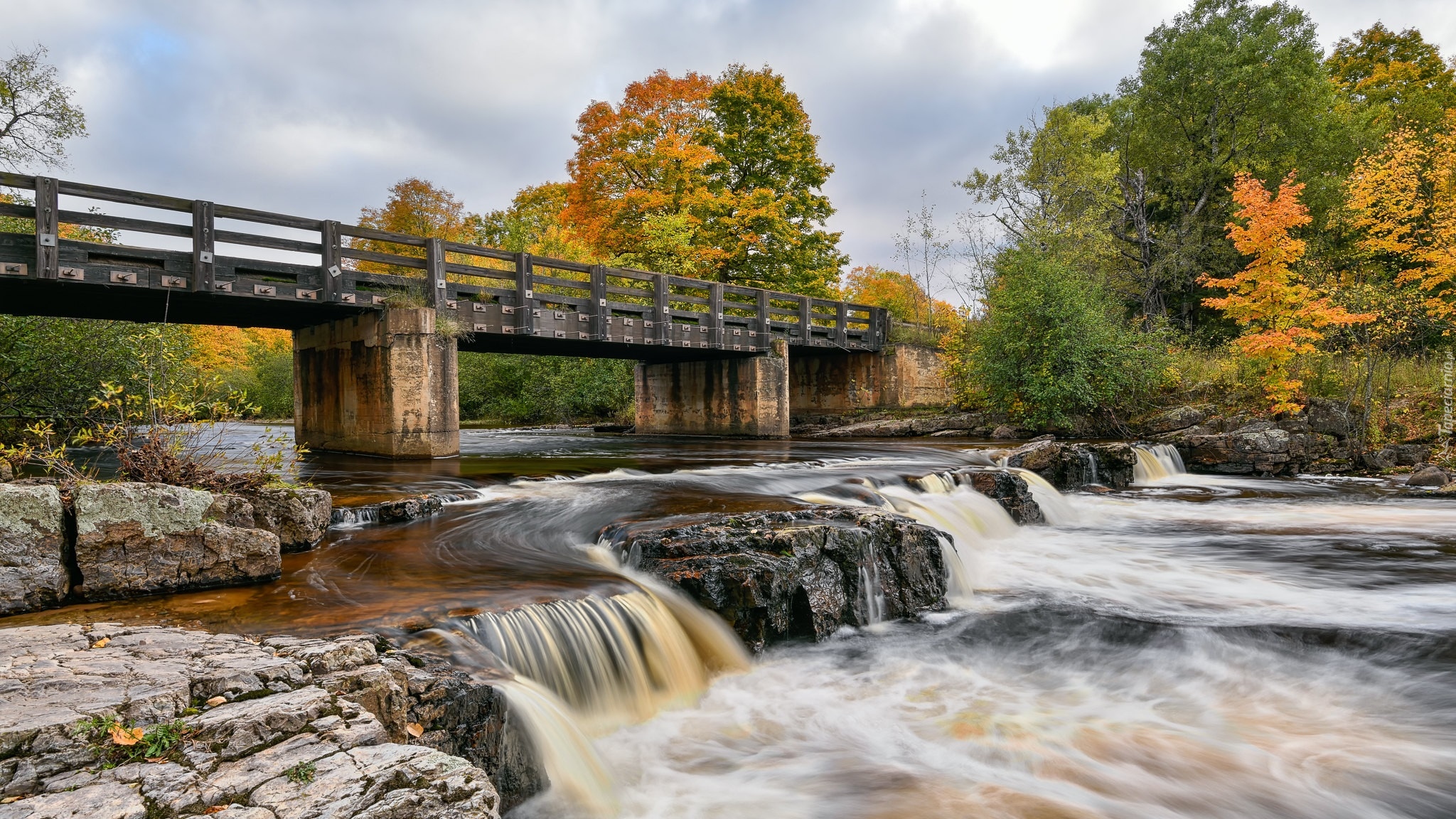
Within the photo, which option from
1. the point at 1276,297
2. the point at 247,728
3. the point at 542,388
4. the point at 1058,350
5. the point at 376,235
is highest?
the point at 376,235

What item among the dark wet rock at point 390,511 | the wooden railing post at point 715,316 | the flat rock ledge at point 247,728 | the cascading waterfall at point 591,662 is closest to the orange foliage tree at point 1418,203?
the wooden railing post at point 715,316

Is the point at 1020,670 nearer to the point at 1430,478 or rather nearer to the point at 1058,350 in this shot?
the point at 1430,478

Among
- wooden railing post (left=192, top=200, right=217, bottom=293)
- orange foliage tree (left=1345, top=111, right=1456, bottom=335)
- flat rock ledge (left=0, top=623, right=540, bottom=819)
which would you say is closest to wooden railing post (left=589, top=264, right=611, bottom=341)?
wooden railing post (left=192, top=200, right=217, bottom=293)

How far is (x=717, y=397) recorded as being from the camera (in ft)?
76.6

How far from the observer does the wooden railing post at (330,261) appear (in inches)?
502

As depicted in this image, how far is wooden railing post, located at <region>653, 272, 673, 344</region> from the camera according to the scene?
18.5m

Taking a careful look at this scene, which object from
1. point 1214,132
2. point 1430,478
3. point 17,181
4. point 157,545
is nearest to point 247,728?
point 157,545

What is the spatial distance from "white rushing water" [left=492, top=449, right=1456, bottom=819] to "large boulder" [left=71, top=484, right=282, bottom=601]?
308 cm

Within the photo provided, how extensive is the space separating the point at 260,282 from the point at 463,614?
413 inches

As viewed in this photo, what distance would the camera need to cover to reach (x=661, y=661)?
514 cm

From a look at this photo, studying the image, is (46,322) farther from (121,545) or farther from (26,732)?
(26,732)

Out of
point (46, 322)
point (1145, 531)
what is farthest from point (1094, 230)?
point (46, 322)

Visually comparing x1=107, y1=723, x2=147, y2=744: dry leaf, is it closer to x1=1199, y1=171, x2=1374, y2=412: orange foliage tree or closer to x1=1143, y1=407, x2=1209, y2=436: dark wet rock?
x1=1199, y1=171, x2=1374, y2=412: orange foliage tree

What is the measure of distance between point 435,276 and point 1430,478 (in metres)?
18.8
